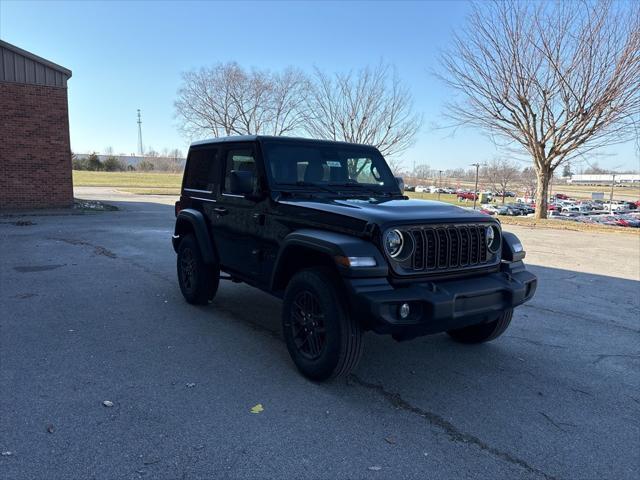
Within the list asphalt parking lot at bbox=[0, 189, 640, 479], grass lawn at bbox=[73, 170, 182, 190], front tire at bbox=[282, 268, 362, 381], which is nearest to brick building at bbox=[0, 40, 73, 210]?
asphalt parking lot at bbox=[0, 189, 640, 479]

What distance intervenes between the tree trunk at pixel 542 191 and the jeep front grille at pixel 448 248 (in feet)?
63.4

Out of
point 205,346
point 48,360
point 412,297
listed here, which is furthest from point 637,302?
point 48,360

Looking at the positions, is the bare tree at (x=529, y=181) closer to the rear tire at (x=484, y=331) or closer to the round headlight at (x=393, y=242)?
the rear tire at (x=484, y=331)

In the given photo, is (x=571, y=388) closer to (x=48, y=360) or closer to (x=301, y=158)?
(x=301, y=158)

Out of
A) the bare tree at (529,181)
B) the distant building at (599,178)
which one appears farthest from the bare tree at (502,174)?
the distant building at (599,178)

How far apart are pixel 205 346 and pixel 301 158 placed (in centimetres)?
203

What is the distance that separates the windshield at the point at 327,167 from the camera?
4.55 metres

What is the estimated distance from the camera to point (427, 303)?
3.24 metres

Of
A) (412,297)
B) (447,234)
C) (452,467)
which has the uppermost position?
(447,234)

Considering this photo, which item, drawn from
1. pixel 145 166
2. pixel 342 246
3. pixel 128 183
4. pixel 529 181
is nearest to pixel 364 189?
pixel 342 246

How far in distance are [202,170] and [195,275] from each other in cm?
127

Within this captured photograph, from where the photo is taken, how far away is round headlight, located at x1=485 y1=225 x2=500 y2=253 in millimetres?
3932

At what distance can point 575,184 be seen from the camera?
155875mm

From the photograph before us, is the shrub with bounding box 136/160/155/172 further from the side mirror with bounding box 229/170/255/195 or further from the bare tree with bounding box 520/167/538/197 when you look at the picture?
the side mirror with bounding box 229/170/255/195
